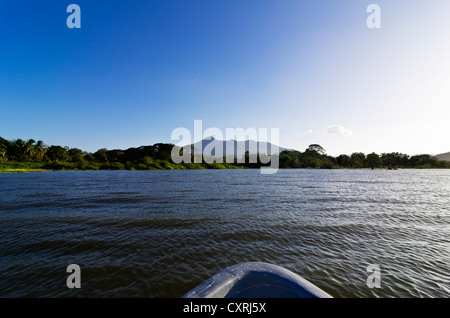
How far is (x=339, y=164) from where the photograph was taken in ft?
604

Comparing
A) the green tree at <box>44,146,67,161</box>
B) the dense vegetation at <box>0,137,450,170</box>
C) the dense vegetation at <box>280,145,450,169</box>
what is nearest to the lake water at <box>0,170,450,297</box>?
the dense vegetation at <box>0,137,450,170</box>

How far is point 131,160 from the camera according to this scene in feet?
397

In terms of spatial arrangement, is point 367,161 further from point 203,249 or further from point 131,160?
point 203,249

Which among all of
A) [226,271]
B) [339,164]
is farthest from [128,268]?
[339,164]

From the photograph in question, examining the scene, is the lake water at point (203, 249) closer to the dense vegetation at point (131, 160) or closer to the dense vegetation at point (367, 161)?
the dense vegetation at point (131, 160)

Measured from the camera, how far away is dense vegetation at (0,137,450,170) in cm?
8574

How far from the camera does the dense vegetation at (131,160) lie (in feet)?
281

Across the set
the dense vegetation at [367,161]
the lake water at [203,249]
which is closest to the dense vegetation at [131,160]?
the dense vegetation at [367,161]

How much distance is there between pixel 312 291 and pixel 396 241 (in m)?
8.53

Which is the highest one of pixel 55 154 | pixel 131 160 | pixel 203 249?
pixel 55 154

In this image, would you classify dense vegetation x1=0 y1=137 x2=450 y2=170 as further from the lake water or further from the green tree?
the lake water

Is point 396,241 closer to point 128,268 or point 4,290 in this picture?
point 128,268

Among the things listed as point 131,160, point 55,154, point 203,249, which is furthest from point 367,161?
point 55,154

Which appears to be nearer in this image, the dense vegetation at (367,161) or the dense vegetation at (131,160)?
the dense vegetation at (131,160)
